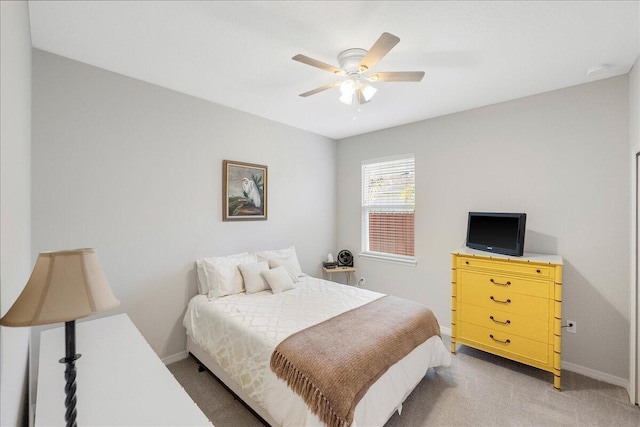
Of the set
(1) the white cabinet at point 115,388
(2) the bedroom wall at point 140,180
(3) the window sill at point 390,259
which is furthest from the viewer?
(3) the window sill at point 390,259

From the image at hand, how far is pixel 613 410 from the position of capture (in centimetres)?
216

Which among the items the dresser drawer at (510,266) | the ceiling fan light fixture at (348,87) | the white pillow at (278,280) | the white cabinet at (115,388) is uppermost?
the ceiling fan light fixture at (348,87)

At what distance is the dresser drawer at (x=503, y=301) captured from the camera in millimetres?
2488

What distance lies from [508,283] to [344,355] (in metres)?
1.85

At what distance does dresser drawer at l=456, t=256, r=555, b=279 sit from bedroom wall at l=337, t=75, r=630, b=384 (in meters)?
0.51

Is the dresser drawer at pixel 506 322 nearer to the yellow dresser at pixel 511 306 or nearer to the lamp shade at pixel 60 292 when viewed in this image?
the yellow dresser at pixel 511 306

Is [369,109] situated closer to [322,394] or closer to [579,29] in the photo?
[579,29]

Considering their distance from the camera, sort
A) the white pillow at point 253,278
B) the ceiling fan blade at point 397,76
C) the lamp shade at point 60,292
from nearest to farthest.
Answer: the lamp shade at point 60,292 < the ceiling fan blade at point 397,76 < the white pillow at point 253,278

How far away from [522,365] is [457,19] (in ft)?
10.1

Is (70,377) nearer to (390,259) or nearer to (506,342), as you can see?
(506,342)

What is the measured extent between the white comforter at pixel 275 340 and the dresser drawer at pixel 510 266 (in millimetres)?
852

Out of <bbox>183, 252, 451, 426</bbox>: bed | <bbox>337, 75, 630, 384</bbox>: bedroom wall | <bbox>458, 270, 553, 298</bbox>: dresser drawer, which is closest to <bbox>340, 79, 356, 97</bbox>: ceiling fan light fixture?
<bbox>183, 252, 451, 426</bbox>: bed

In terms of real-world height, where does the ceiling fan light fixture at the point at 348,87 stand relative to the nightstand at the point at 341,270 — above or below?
above

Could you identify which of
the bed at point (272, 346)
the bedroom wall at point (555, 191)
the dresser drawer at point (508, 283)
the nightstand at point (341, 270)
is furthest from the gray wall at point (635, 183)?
the nightstand at point (341, 270)
